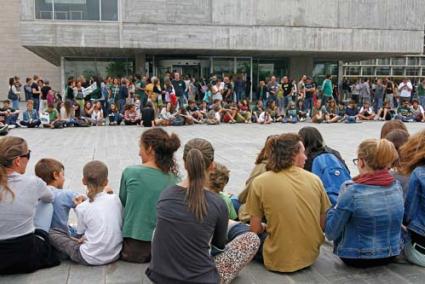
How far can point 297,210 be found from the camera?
3713mm

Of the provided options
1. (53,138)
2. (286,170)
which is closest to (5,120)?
(53,138)

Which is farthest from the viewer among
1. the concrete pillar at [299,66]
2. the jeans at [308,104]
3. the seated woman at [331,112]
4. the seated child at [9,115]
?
the concrete pillar at [299,66]

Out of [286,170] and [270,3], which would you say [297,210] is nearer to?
[286,170]

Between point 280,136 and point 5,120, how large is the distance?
1640 centimetres

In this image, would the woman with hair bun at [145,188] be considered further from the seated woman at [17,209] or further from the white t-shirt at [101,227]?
the seated woman at [17,209]

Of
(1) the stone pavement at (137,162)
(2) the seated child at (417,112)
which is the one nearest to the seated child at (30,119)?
(1) the stone pavement at (137,162)

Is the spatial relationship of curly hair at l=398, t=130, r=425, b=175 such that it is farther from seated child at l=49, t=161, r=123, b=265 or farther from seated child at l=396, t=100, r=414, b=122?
seated child at l=396, t=100, r=414, b=122

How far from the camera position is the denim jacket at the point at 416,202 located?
387 cm

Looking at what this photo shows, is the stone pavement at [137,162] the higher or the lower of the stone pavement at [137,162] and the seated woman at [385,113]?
the lower

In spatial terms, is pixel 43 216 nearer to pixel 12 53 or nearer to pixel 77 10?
pixel 77 10

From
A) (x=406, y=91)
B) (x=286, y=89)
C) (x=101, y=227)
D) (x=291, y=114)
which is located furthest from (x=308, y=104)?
(x=101, y=227)

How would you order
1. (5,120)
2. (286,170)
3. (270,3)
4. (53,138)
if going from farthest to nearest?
(270,3) → (5,120) → (53,138) → (286,170)

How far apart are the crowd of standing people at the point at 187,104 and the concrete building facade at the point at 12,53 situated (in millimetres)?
17265

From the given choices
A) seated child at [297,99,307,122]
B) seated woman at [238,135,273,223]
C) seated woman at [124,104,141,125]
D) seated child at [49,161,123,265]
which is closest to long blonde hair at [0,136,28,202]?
seated child at [49,161,123,265]
